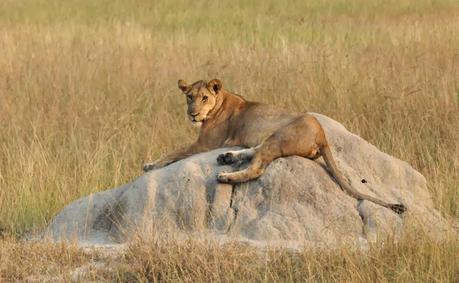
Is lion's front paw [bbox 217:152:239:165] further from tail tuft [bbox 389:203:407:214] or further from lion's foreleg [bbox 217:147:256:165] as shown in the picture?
tail tuft [bbox 389:203:407:214]

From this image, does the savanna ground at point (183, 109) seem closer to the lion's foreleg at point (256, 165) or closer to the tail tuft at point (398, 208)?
the tail tuft at point (398, 208)

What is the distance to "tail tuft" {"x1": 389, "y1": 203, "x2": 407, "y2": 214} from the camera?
6.47 metres

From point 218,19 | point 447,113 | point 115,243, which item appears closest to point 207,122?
point 115,243

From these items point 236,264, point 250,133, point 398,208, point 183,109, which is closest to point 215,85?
point 250,133

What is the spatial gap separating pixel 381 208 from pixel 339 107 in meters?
3.29

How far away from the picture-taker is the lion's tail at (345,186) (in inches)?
255

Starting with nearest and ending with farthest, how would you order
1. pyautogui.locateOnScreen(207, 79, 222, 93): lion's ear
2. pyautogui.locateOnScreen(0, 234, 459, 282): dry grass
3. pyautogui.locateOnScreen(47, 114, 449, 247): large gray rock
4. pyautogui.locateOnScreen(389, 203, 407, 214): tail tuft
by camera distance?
1. pyautogui.locateOnScreen(0, 234, 459, 282): dry grass
2. pyautogui.locateOnScreen(47, 114, 449, 247): large gray rock
3. pyautogui.locateOnScreen(389, 203, 407, 214): tail tuft
4. pyautogui.locateOnScreen(207, 79, 222, 93): lion's ear

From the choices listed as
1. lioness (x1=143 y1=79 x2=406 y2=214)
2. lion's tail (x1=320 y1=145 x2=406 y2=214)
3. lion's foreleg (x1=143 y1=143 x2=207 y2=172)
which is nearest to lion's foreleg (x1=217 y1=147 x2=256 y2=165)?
lioness (x1=143 y1=79 x2=406 y2=214)

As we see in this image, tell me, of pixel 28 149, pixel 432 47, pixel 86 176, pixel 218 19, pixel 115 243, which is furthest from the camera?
pixel 218 19

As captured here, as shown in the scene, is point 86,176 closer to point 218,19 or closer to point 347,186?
point 347,186

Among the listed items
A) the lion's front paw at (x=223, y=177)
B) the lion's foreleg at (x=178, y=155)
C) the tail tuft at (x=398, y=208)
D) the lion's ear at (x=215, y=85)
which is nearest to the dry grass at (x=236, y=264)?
the lion's front paw at (x=223, y=177)

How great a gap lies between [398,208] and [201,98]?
1.56 metres

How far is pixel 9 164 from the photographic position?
27.9 feet

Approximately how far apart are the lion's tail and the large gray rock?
34 millimetres
